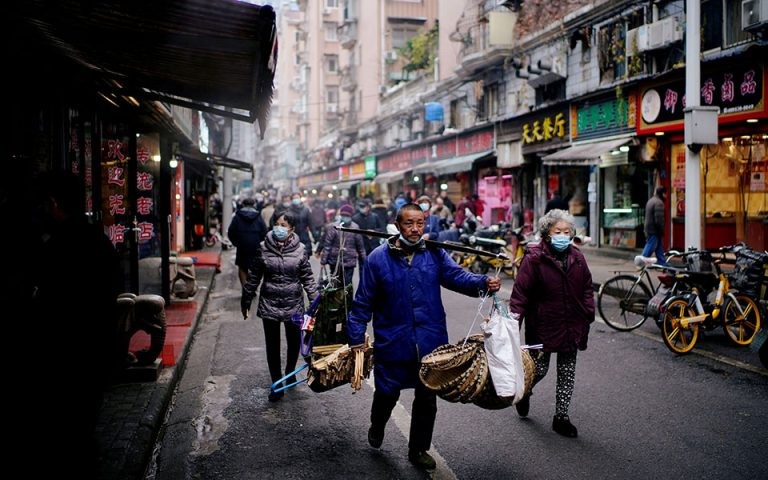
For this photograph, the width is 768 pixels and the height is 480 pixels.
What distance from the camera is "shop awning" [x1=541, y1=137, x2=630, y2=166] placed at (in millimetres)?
18531

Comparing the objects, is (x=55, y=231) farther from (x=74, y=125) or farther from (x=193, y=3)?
(x=74, y=125)

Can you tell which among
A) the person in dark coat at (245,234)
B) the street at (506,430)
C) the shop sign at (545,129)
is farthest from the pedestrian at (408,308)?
the shop sign at (545,129)

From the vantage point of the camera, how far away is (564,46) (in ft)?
72.8

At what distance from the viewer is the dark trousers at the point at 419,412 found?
468 cm

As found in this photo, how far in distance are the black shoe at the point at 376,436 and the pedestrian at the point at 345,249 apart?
462cm

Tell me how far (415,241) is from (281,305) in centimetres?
241

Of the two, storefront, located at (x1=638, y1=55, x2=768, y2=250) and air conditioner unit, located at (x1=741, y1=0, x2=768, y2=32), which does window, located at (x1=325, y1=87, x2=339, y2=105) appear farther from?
air conditioner unit, located at (x1=741, y1=0, x2=768, y2=32)

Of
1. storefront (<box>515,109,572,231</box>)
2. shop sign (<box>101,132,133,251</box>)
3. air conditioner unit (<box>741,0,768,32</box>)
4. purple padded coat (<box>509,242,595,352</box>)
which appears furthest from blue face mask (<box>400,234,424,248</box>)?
storefront (<box>515,109,572,231</box>)

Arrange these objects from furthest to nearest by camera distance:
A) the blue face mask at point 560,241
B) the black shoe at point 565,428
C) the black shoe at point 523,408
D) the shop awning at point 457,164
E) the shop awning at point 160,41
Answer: the shop awning at point 457,164 → the black shoe at point 523,408 → the blue face mask at point 560,241 → the black shoe at point 565,428 → the shop awning at point 160,41

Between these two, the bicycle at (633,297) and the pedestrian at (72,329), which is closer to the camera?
the pedestrian at (72,329)

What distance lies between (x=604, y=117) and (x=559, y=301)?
52.3 ft

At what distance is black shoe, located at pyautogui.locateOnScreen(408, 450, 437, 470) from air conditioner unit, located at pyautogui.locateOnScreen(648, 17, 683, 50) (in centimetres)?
1507

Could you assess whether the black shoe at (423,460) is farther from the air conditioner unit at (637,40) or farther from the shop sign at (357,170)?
the shop sign at (357,170)

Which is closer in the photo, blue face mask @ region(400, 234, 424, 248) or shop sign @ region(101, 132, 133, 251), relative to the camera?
blue face mask @ region(400, 234, 424, 248)
